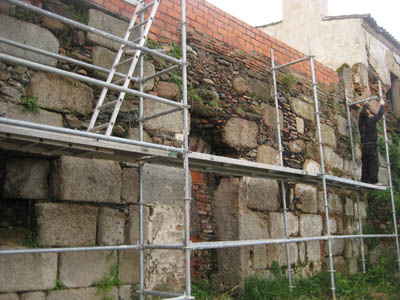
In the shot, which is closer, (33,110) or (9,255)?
(9,255)

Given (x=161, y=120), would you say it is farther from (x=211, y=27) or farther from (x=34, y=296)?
(x=34, y=296)

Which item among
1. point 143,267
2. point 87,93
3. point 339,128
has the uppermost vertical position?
point 339,128

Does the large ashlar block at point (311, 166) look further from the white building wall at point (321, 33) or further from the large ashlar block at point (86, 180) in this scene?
the large ashlar block at point (86, 180)

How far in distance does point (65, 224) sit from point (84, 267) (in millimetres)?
407

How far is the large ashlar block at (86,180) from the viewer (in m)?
3.56

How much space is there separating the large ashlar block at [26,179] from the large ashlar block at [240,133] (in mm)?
2353

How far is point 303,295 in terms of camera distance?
17.4 feet

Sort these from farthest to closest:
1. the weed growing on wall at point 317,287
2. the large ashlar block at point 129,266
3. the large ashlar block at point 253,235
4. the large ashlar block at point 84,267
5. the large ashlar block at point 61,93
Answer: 1. the large ashlar block at point 253,235
2. the weed growing on wall at point 317,287
3. the large ashlar block at point 129,266
4. the large ashlar block at point 61,93
5. the large ashlar block at point 84,267

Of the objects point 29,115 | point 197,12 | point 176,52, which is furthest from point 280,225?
point 29,115

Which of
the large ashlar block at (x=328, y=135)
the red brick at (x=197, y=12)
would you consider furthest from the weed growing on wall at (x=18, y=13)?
the large ashlar block at (x=328, y=135)

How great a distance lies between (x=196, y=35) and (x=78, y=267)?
303 centimetres

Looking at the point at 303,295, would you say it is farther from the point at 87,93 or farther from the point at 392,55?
the point at 392,55

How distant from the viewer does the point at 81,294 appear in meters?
3.54

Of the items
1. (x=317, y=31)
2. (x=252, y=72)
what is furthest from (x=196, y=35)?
(x=317, y=31)
